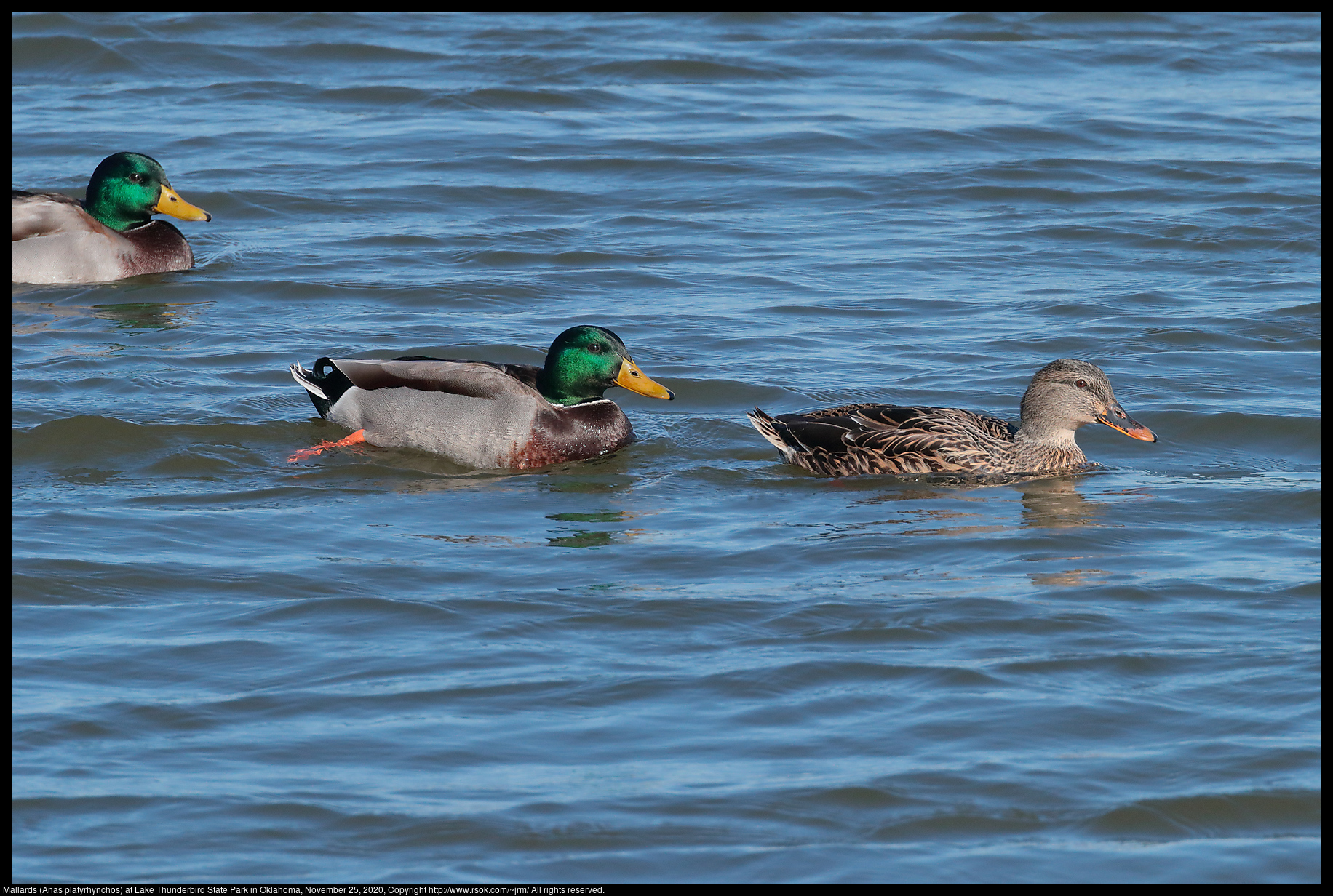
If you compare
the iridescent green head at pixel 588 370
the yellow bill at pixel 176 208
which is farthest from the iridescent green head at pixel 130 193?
the iridescent green head at pixel 588 370

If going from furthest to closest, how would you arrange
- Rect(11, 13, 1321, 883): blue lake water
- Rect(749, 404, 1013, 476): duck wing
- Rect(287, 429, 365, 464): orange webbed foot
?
Rect(287, 429, 365, 464): orange webbed foot → Rect(749, 404, 1013, 476): duck wing → Rect(11, 13, 1321, 883): blue lake water

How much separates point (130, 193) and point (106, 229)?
353 millimetres

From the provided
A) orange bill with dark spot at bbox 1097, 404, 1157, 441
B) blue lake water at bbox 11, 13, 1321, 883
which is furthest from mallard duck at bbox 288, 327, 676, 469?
orange bill with dark spot at bbox 1097, 404, 1157, 441

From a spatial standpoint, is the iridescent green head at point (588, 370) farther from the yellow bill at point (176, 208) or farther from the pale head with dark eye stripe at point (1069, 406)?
the yellow bill at point (176, 208)

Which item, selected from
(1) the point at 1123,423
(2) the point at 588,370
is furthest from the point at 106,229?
(1) the point at 1123,423

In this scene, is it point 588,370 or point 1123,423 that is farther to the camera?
point 588,370

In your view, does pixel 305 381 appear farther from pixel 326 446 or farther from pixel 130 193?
pixel 130 193

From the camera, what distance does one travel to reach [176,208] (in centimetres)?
1429

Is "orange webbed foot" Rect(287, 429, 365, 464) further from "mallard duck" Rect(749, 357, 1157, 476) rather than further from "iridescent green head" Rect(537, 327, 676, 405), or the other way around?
"mallard duck" Rect(749, 357, 1157, 476)

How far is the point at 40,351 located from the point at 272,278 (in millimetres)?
2115

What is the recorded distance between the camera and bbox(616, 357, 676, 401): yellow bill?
970 centimetres

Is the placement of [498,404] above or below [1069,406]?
below

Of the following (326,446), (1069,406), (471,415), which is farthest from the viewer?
(326,446)

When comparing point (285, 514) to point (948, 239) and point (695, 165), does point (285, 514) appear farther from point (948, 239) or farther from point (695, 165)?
point (695, 165)
